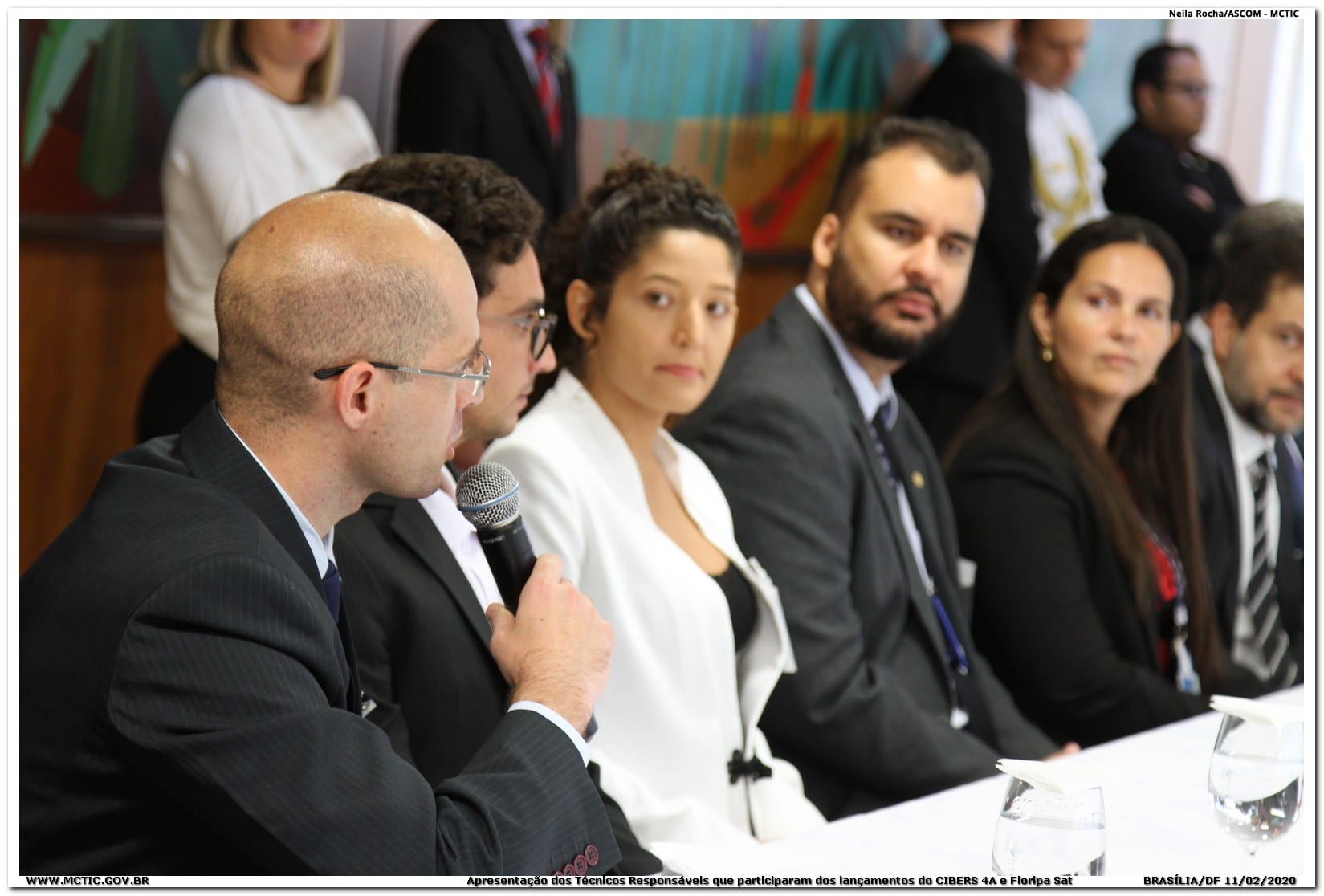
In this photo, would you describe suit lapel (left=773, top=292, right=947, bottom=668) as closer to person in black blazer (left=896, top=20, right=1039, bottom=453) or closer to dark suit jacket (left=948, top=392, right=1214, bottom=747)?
dark suit jacket (left=948, top=392, right=1214, bottom=747)

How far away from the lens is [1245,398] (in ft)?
11.9

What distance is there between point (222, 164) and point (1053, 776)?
2417 mm

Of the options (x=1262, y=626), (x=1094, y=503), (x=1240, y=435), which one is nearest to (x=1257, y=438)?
(x=1240, y=435)

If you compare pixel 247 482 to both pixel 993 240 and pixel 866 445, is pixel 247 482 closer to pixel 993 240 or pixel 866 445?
pixel 866 445

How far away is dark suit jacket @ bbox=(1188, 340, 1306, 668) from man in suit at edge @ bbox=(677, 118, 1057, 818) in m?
0.83

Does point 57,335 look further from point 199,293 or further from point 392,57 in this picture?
point 392,57

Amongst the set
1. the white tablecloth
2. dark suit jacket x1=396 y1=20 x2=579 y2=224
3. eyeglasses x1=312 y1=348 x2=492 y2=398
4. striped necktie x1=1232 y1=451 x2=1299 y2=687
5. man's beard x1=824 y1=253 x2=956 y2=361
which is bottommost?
striped necktie x1=1232 y1=451 x2=1299 y2=687

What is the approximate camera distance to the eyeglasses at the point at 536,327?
6.86 feet

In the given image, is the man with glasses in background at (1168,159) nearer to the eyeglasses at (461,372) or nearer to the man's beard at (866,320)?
the man's beard at (866,320)

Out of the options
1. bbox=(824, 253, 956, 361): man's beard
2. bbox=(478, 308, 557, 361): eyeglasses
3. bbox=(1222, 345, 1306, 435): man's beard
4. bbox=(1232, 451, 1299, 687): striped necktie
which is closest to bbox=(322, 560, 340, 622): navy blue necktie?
bbox=(478, 308, 557, 361): eyeglasses

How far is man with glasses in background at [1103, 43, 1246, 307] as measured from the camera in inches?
201

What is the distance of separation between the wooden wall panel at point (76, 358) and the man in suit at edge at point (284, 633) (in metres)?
2.33

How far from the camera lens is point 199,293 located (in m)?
3.26

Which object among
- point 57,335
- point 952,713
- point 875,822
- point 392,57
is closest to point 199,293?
point 57,335
